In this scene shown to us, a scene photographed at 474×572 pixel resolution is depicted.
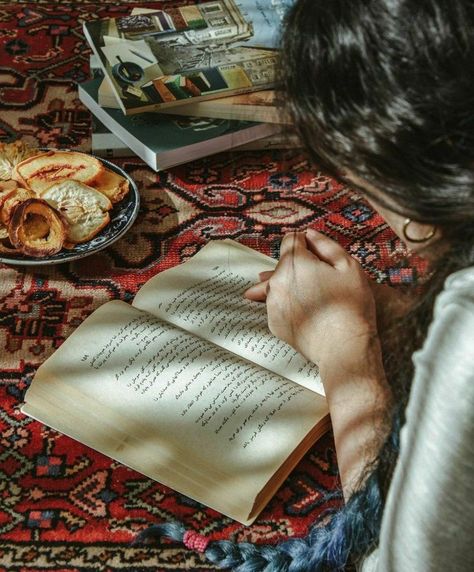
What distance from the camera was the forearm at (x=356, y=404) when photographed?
82 centimetres

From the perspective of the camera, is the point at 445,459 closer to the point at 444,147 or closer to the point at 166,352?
the point at 444,147

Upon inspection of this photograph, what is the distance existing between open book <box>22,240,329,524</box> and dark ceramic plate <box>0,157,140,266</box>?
11 centimetres

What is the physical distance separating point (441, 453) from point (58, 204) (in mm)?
666

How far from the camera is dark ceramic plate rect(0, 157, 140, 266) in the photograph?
3.51ft

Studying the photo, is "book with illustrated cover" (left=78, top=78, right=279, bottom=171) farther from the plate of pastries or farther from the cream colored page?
the cream colored page

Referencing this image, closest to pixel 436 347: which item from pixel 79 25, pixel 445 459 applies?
pixel 445 459

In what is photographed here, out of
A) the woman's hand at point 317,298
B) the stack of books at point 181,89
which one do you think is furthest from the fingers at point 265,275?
the stack of books at point 181,89

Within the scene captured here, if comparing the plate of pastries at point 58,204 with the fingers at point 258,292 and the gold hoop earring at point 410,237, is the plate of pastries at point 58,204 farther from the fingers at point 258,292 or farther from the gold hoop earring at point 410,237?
the gold hoop earring at point 410,237

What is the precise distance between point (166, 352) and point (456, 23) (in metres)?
0.46

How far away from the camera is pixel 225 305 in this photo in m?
1.01

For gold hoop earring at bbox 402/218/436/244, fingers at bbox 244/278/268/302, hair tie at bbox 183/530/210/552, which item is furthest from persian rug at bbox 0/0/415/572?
gold hoop earring at bbox 402/218/436/244

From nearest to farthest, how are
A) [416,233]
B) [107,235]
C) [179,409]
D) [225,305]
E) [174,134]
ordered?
[416,233], [179,409], [225,305], [107,235], [174,134]

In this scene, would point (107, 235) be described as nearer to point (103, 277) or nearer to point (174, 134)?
point (103, 277)

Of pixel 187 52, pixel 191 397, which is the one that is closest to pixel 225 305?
pixel 191 397
